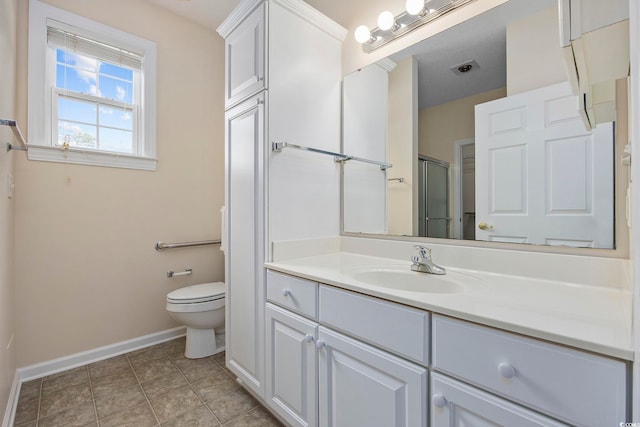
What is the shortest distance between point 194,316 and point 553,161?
2.24 meters

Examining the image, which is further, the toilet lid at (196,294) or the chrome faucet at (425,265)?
the toilet lid at (196,294)

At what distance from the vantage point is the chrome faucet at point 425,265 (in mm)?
1265

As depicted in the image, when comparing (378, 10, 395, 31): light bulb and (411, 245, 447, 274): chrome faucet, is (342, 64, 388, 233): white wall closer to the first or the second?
(378, 10, 395, 31): light bulb

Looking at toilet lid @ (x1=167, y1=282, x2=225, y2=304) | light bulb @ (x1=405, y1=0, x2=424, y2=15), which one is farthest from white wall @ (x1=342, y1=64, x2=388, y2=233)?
toilet lid @ (x1=167, y1=282, x2=225, y2=304)

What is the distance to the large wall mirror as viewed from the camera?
99 cm

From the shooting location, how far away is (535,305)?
82 cm

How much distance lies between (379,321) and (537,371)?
43cm

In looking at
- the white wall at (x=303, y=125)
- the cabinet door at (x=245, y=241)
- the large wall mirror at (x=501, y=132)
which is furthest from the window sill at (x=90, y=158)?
the large wall mirror at (x=501, y=132)

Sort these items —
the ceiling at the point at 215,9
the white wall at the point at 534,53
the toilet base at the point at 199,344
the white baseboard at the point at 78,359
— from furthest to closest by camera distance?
the toilet base at the point at 199,344, the ceiling at the point at 215,9, the white baseboard at the point at 78,359, the white wall at the point at 534,53

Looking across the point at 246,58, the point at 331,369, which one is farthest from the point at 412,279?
the point at 246,58

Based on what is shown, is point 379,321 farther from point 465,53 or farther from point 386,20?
point 386,20

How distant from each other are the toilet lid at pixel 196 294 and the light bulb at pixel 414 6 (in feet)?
7.06

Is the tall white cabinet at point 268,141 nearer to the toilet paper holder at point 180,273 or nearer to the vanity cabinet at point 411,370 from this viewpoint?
the vanity cabinet at point 411,370

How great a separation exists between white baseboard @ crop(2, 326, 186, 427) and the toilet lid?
0.49m
